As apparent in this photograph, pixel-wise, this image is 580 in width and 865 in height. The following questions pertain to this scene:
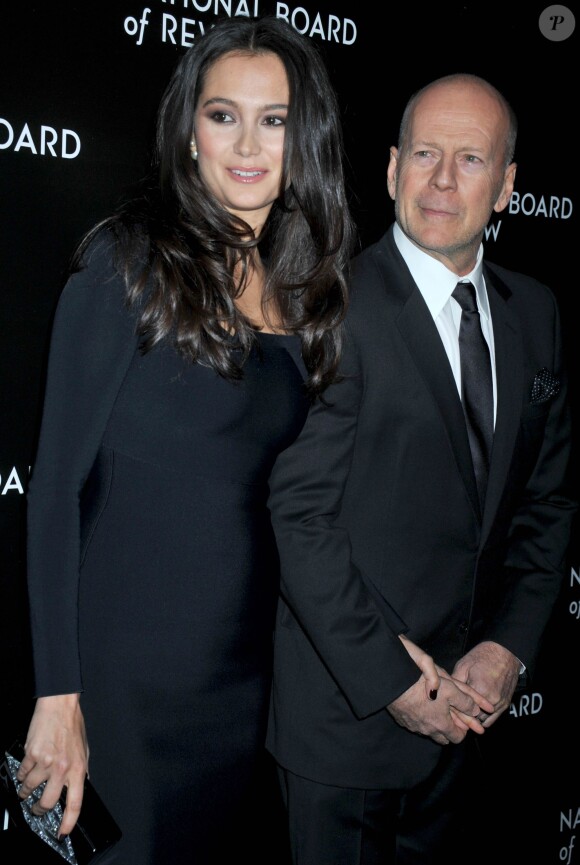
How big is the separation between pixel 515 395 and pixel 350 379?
434 millimetres

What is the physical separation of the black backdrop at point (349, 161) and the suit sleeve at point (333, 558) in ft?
1.74

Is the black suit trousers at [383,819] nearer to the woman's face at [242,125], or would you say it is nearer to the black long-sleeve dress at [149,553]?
the black long-sleeve dress at [149,553]

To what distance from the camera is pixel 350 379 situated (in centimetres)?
173

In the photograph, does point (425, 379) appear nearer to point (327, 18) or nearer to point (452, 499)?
point (452, 499)

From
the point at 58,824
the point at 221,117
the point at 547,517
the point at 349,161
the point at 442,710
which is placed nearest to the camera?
the point at 58,824

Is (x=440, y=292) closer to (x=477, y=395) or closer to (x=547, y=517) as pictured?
(x=477, y=395)

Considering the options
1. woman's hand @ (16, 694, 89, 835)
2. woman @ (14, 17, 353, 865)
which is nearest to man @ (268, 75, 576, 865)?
woman @ (14, 17, 353, 865)

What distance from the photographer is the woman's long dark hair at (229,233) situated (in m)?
1.53

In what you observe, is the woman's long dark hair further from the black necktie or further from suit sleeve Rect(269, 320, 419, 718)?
the black necktie

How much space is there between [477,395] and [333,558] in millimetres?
492

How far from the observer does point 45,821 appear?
1.47 m

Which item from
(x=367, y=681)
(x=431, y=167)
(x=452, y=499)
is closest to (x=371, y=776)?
(x=367, y=681)

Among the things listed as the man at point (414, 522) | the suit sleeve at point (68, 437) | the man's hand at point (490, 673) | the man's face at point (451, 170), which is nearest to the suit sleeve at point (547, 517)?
the man at point (414, 522)

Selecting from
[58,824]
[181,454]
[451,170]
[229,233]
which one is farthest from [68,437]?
[451,170]
